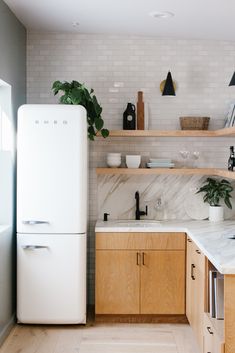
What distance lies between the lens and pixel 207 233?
13.8ft

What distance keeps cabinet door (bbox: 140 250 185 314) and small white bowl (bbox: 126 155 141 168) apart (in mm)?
868

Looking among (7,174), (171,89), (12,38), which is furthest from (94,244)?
(12,38)

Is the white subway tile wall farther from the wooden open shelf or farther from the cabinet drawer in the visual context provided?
the cabinet drawer

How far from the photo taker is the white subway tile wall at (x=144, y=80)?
16.5ft

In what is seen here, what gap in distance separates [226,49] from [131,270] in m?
2.41

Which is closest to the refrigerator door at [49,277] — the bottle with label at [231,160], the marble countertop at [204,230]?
the marble countertop at [204,230]

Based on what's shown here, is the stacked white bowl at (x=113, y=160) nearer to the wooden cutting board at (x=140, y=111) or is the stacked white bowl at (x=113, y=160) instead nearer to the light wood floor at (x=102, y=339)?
the wooden cutting board at (x=140, y=111)

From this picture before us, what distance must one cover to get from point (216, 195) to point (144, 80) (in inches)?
53.3

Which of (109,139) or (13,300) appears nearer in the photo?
(13,300)

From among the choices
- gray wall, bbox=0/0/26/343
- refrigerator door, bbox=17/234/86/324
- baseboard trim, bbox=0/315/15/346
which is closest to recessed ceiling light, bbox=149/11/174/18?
gray wall, bbox=0/0/26/343

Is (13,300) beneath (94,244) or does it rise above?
beneath

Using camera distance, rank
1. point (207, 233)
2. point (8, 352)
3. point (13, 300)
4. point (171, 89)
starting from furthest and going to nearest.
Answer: point (171, 89)
point (13, 300)
point (207, 233)
point (8, 352)

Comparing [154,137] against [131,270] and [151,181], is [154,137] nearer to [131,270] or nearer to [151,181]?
[151,181]

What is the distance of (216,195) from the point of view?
491cm
